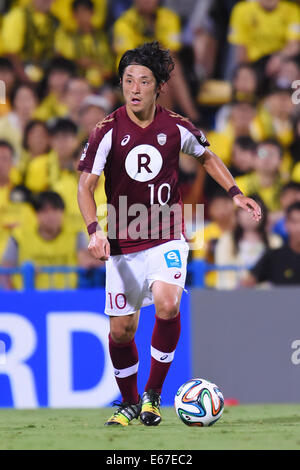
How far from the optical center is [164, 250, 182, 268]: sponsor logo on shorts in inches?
233

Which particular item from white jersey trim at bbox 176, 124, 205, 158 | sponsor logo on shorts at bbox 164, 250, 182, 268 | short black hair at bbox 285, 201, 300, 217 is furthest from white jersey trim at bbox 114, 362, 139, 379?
short black hair at bbox 285, 201, 300, 217

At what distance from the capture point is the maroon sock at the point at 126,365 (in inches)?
241

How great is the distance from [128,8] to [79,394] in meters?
5.77

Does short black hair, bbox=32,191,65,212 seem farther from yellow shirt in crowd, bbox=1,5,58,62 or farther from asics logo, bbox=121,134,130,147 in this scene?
asics logo, bbox=121,134,130,147

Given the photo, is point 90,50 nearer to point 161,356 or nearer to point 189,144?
point 189,144

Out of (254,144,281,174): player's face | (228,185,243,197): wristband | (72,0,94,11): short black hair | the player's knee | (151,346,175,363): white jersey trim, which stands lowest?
(151,346,175,363): white jersey trim

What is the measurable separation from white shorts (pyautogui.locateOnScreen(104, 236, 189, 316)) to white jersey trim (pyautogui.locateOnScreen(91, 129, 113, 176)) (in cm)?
57

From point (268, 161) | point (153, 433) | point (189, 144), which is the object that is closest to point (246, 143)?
point (268, 161)

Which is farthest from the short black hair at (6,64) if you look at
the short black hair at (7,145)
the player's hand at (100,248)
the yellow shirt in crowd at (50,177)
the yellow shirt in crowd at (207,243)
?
the player's hand at (100,248)

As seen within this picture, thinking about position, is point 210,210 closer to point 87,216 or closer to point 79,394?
point 79,394

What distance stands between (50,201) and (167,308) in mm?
3626

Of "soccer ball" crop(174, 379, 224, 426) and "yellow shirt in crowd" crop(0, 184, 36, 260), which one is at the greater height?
"yellow shirt in crowd" crop(0, 184, 36, 260)

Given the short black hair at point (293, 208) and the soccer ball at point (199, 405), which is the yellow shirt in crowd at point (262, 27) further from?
the soccer ball at point (199, 405)

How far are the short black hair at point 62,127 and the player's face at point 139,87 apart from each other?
4.70 m
